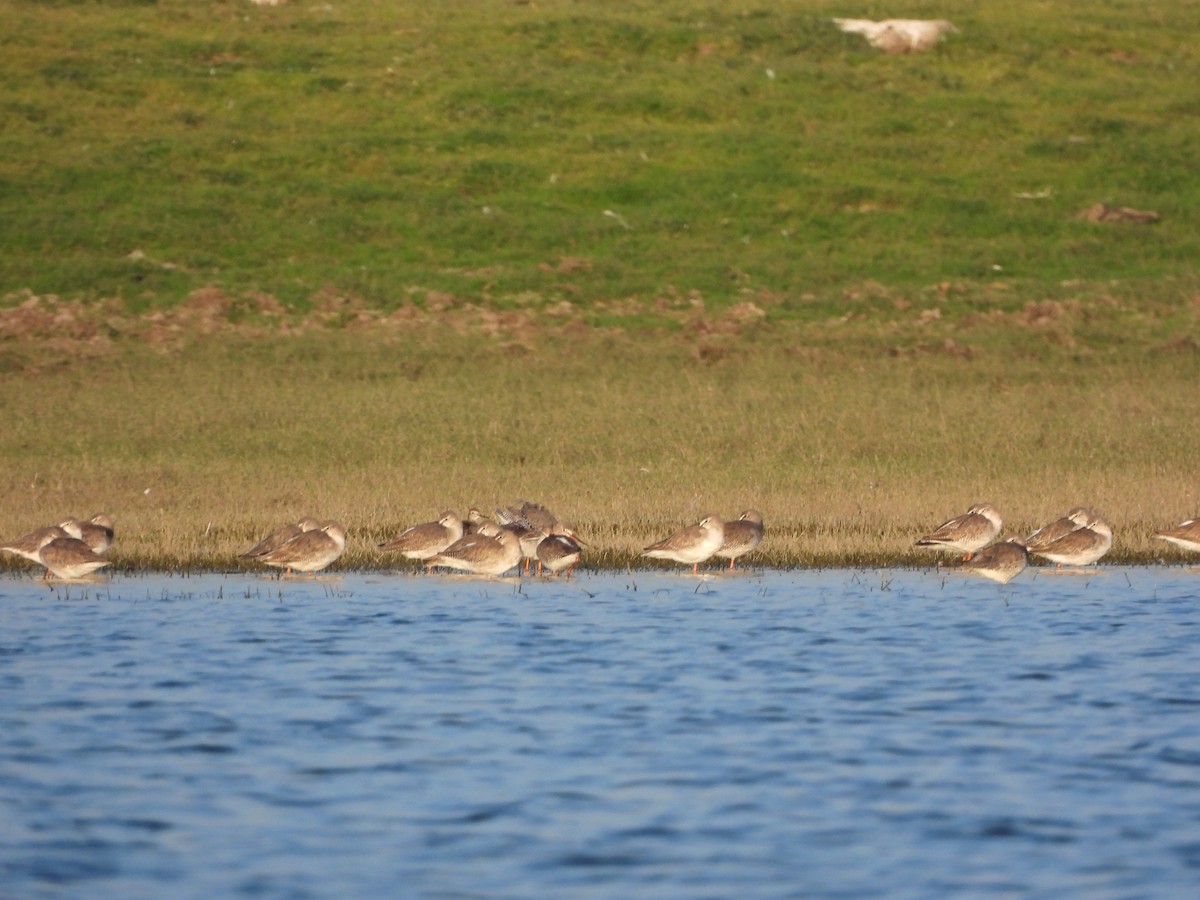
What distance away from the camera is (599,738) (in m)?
13.4

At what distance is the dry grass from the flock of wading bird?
3.26 feet

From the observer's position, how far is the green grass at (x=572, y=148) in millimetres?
44688

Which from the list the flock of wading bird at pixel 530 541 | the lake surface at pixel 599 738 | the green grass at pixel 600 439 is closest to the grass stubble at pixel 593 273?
the green grass at pixel 600 439

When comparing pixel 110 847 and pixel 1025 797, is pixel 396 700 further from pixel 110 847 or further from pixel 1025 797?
pixel 1025 797

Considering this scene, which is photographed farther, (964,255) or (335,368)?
(964,255)

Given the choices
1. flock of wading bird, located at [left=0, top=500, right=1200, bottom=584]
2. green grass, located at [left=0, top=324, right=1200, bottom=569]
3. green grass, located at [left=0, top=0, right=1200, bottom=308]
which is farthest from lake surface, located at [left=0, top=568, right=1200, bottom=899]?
green grass, located at [left=0, top=0, right=1200, bottom=308]

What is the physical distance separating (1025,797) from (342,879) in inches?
174

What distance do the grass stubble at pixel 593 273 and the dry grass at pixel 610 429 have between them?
0.38ft

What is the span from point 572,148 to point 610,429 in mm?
23432

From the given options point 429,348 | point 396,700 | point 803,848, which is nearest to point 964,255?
point 429,348

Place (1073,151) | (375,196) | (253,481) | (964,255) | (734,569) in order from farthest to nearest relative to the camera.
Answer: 1. (1073,151)
2. (375,196)
3. (964,255)
4. (253,481)
5. (734,569)

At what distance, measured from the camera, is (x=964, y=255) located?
46031 millimetres

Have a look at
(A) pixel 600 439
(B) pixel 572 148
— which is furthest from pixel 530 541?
(B) pixel 572 148

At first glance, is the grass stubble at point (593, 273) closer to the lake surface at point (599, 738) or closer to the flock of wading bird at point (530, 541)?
the flock of wading bird at point (530, 541)
